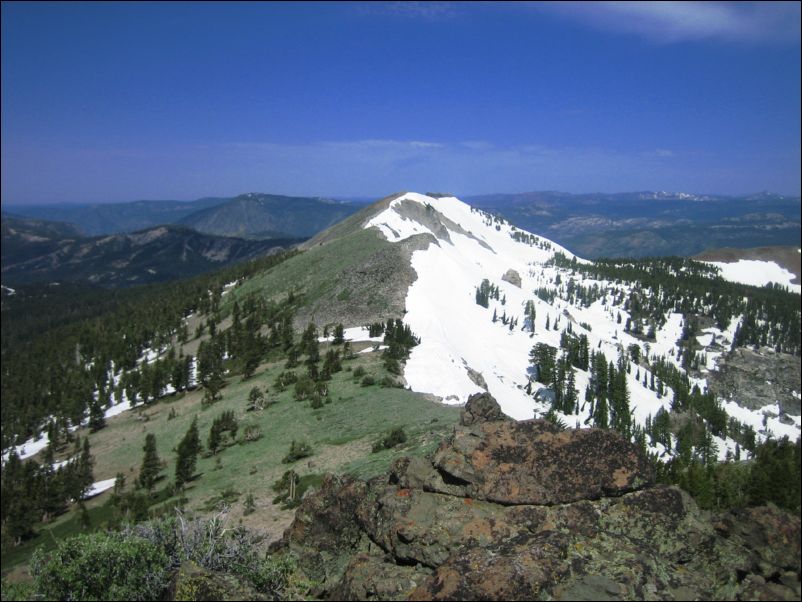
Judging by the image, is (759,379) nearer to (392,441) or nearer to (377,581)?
(392,441)

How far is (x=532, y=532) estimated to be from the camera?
30.7ft

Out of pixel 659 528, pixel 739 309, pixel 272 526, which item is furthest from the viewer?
pixel 739 309

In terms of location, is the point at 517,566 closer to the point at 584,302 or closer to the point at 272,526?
the point at 272,526

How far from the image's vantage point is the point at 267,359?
5662cm

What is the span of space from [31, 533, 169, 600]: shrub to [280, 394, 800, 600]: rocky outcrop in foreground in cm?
321

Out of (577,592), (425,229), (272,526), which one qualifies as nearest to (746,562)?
(577,592)

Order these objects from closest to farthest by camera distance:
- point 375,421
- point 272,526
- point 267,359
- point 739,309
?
point 272,526
point 375,421
point 267,359
point 739,309

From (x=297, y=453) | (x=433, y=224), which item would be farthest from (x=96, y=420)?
(x=433, y=224)

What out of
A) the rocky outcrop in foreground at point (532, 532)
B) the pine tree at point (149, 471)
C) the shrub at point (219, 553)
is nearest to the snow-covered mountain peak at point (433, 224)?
the pine tree at point (149, 471)

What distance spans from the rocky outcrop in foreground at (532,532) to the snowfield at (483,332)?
2581 centimetres

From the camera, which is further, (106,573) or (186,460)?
(186,460)

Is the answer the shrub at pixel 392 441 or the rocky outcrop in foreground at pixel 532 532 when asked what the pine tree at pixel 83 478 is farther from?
the rocky outcrop in foreground at pixel 532 532

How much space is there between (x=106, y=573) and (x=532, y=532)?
9.81 m

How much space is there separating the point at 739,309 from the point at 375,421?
186626 millimetres
